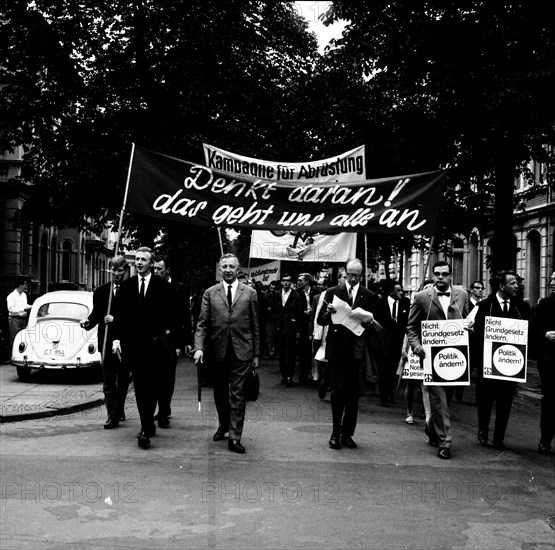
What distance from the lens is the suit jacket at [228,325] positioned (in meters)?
8.70

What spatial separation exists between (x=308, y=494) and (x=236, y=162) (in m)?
4.82

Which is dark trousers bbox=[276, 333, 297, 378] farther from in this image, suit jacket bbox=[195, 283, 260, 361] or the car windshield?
suit jacket bbox=[195, 283, 260, 361]

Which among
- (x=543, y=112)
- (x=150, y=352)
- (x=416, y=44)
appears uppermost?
(x=416, y=44)

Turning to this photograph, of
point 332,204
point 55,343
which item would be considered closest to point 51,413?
point 55,343

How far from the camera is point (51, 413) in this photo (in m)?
10.8

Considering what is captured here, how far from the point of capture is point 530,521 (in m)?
6.00

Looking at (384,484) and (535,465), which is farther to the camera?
(535,465)

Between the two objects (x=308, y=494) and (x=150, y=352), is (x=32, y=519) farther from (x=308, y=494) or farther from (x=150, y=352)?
(x=150, y=352)

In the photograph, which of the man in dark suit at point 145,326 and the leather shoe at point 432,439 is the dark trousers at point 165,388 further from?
the leather shoe at point 432,439

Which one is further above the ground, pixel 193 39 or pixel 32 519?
pixel 193 39

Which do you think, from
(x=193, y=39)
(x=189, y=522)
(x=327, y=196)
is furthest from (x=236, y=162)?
(x=193, y=39)

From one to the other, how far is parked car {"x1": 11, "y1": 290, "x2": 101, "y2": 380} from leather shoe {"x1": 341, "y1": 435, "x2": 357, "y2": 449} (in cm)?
702

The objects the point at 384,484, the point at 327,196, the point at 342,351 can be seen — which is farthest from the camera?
the point at 327,196

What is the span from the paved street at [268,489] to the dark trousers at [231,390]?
0.98 feet
